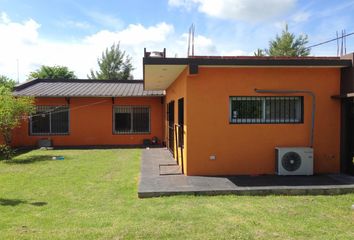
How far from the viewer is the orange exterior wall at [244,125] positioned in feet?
28.5

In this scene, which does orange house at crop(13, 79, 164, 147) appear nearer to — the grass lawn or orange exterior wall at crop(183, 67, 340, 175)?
orange exterior wall at crop(183, 67, 340, 175)

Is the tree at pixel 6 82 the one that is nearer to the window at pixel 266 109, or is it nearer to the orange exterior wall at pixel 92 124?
the orange exterior wall at pixel 92 124

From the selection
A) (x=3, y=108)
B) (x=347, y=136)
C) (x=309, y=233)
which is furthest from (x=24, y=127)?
(x=309, y=233)

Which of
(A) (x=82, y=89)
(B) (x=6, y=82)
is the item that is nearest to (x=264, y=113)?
(A) (x=82, y=89)

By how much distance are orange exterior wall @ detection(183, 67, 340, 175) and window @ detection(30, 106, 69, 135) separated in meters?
10.4

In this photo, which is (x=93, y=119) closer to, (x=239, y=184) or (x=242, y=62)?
(x=242, y=62)

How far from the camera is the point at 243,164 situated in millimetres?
8828

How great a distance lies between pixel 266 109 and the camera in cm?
900

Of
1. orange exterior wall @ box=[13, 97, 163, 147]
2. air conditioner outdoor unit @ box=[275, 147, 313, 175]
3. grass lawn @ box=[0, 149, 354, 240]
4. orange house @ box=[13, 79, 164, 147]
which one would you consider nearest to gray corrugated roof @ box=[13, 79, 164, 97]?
orange house @ box=[13, 79, 164, 147]

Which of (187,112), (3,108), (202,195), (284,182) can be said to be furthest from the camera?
(3,108)

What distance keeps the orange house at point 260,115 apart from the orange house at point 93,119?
8.40 m

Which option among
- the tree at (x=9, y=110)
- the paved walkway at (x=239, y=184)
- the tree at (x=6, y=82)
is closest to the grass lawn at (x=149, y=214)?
the paved walkway at (x=239, y=184)

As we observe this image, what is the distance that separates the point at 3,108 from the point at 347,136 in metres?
10.9

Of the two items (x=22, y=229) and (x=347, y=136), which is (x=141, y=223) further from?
(x=347, y=136)
